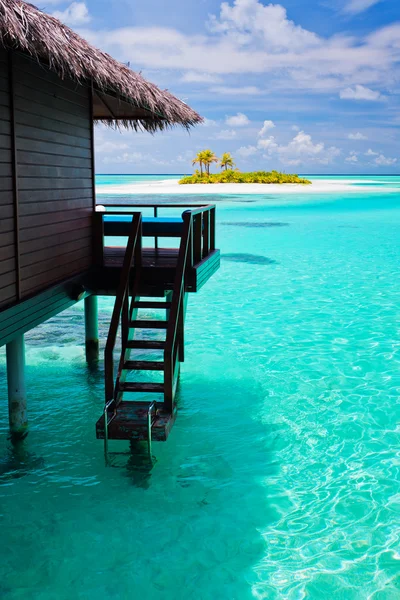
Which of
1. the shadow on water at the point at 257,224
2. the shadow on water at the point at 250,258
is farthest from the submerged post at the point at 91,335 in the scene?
the shadow on water at the point at 257,224

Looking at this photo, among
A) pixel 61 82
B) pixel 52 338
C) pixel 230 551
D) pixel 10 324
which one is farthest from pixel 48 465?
pixel 52 338

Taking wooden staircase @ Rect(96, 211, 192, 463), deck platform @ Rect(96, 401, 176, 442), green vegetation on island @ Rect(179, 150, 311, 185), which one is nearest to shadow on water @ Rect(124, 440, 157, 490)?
wooden staircase @ Rect(96, 211, 192, 463)

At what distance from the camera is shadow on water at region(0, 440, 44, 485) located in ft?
19.3

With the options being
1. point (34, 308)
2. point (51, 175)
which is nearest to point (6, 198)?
point (34, 308)

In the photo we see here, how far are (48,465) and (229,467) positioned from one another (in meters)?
1.65

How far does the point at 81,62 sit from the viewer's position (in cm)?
555

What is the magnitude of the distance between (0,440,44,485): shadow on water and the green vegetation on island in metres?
61.5

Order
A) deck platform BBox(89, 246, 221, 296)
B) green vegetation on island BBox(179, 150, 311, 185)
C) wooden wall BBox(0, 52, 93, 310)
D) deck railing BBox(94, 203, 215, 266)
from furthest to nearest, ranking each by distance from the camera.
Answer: green vegetation on island BBox(179, 150, 311, 185)
deck railing BBox(94, 203, 215, 266)
deck platform BBox(89, 246, 221, 296)
wooden wall BBox(0, 52, 93, 310)

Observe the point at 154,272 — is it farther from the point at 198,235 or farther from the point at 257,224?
the point at 257,224

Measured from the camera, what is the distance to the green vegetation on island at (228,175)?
218ft

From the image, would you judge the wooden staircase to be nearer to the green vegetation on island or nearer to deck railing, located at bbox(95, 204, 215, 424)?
deck railing, located at bbox(95, 204, 215, 424)

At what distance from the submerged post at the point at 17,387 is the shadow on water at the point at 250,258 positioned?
496 inches

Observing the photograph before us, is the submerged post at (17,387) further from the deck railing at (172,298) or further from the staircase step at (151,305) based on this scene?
the staircase step at (151,305)

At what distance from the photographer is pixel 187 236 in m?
6.44
